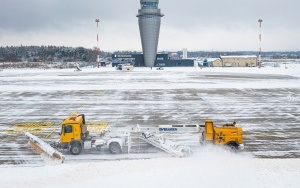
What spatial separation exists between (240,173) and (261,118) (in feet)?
45.6

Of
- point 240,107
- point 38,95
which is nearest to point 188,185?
point 240,107

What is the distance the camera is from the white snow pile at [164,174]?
13.7 m

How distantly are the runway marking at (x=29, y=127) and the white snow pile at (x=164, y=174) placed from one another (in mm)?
8382

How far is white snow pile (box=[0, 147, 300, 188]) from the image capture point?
13664 millimetres

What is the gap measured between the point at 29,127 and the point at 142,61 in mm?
93596

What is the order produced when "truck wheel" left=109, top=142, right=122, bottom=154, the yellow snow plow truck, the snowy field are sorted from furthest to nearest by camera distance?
"truck wheel" left=109, top=142, right=122, bottom=154, the yellow snow plow truck, the snowy field

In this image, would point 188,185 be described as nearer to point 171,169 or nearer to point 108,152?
point 171,169

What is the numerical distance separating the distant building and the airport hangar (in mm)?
10706

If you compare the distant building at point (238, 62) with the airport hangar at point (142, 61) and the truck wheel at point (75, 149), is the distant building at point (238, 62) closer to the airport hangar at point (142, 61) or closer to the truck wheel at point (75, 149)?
the airport hangar at point (142, 61)

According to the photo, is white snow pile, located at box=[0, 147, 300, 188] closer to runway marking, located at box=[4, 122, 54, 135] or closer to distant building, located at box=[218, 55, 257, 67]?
runway marking, located at box=[4, 122, 54, 135]

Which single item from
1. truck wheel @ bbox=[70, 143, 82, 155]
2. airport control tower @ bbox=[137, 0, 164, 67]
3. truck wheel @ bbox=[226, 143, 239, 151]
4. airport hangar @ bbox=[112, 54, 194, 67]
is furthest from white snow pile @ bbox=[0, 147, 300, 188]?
airport hangar @ bbox=[112, 54, 194, 67]

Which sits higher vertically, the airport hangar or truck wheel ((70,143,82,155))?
the airport hangar

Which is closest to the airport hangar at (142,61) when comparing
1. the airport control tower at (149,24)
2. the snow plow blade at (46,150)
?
the airport control tower at (149,24)

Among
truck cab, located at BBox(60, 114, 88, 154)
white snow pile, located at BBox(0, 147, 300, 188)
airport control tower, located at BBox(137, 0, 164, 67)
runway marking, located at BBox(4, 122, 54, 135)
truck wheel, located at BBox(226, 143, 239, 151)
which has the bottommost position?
white snow pile, located at BBox(0, 147, 300, 188)
